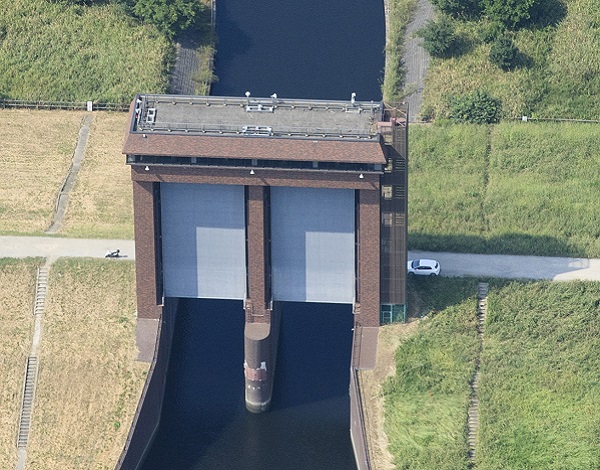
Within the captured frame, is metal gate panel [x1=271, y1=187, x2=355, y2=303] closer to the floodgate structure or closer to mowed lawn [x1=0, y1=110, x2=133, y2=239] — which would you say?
the floodgate structure

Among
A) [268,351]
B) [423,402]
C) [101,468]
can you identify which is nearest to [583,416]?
[423,402]

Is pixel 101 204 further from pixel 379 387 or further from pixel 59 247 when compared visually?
pixel 379 387

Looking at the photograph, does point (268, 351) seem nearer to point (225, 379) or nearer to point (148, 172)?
point (225, 379)

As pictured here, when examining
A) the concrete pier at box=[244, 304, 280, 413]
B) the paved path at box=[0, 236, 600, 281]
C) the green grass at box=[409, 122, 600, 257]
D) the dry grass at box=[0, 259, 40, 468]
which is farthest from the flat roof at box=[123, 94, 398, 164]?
the dry grass at box=[0, 259, 40, 468]

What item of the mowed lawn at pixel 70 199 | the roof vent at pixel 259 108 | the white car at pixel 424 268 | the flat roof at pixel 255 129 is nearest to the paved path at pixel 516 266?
the white car at pixel 424 268

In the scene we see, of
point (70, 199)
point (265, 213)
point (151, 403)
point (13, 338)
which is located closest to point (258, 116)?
point (265, 213)

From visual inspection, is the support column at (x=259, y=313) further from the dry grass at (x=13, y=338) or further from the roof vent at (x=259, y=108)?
the dry grass at (x=13, y=338)
